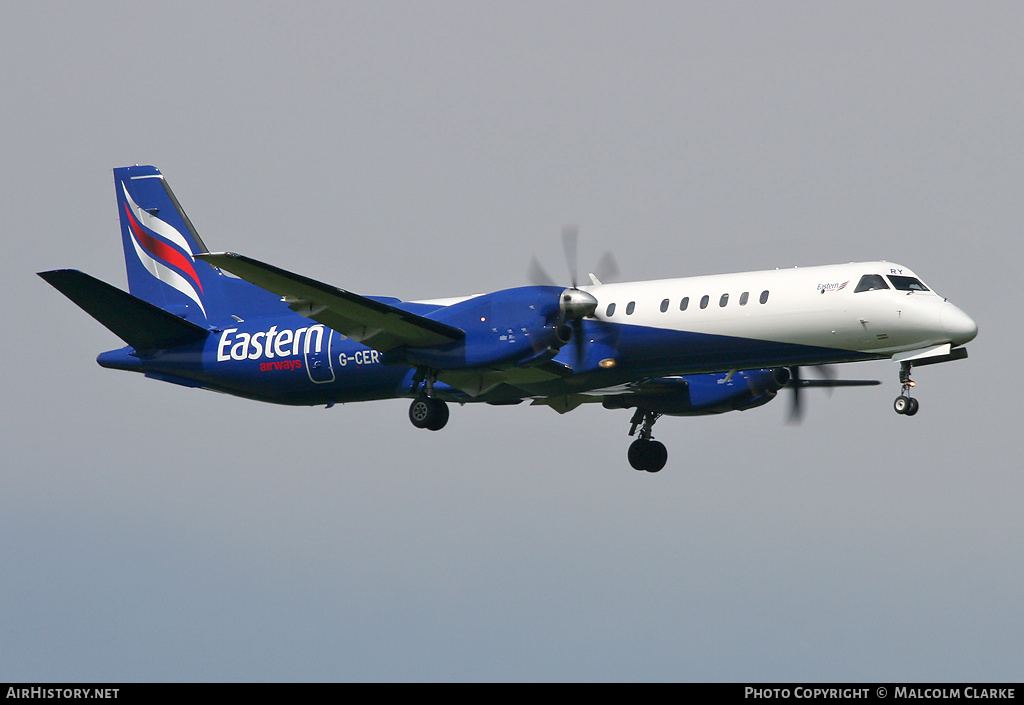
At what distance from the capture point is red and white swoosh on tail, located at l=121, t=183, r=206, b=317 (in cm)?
2808

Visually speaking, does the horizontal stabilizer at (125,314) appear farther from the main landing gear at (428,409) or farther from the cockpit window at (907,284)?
the cockpit window at (907,284)

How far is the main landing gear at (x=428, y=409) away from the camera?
24.4 m

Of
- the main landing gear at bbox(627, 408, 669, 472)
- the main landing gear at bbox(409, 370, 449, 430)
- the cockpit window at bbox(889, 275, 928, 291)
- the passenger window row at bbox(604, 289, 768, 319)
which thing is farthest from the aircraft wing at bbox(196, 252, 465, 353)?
the cockpit window at bbox(889, 275, 928, 291)

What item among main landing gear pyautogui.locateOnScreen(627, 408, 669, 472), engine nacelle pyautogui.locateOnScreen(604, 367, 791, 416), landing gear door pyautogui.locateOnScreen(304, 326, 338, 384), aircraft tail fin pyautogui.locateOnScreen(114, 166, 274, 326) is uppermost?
aircraft tail fin pyautogui.locateOnScreen(114, 166, 274, 326)

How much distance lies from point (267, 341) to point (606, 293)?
6853 mm

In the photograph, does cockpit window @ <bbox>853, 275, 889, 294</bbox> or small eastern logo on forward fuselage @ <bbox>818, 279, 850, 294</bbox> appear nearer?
cockpit window @ <bbox>853, 275, 889, 294</bbox>

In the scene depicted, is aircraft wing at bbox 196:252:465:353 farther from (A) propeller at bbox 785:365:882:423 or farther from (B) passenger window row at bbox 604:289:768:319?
(A) propeller at bbox 785:365:882:423

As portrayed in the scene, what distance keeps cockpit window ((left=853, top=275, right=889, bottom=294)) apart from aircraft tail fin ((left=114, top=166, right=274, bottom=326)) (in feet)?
39.7

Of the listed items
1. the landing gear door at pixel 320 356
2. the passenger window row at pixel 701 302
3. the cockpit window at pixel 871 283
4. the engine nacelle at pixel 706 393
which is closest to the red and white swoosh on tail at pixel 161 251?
the landing gear door at pixel 320 356

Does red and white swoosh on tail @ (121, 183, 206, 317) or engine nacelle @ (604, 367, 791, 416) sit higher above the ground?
red and white swoosh on tail @ (121, 183, 206, 317)

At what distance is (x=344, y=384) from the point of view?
83.7ft

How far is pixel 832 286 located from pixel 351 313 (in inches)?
319

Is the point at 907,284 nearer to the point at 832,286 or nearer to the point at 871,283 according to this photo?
the point at 871,283

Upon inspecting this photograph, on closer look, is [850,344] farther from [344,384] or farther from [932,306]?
[344,384]
